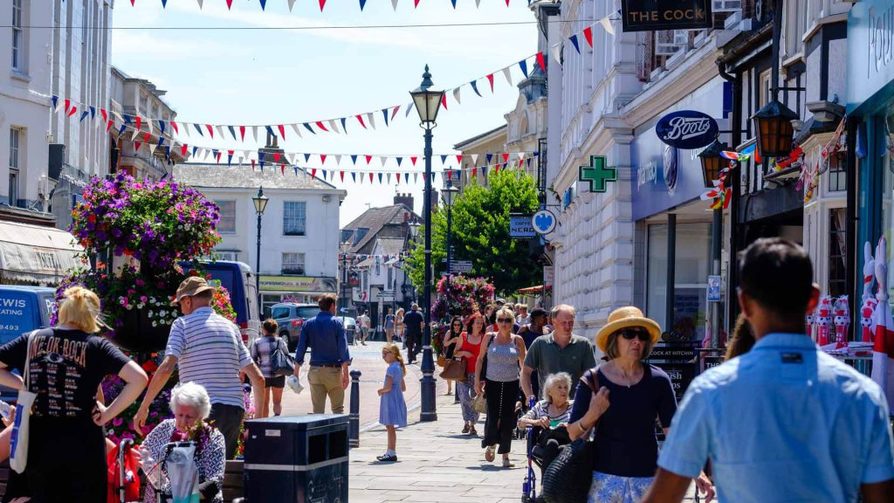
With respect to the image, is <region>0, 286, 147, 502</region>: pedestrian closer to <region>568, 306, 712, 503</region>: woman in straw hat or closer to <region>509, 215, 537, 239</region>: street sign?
<region>568, 306, 712, 503</region>: woman in straw hat

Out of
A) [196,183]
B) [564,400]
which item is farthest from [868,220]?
[196,183]

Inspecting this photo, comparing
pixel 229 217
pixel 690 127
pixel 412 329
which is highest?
pixel 229 217

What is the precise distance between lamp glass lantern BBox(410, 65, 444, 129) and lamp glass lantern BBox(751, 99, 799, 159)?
30.0 feet

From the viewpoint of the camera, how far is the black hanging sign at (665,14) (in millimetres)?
16859

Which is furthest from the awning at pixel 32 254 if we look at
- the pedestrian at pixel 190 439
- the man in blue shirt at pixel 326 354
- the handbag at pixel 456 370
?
the pedestrian at pixel 190 439

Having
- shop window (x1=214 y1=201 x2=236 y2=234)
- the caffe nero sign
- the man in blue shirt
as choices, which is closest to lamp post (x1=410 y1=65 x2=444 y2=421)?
the caffe nero sign

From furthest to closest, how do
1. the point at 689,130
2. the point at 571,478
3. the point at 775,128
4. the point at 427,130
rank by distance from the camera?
the point at 427,130 → the point at 689,130 → the point at 775,128 → the point at 571,478

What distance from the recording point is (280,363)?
62.6 feet

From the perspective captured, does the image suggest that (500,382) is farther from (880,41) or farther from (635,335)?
(635,335)

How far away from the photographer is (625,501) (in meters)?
7.00

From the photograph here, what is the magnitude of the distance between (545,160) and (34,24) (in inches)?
832

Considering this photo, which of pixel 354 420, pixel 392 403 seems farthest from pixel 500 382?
pixel 354 420

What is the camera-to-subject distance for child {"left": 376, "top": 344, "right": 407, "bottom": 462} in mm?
15641

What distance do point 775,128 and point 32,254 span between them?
18770mm
